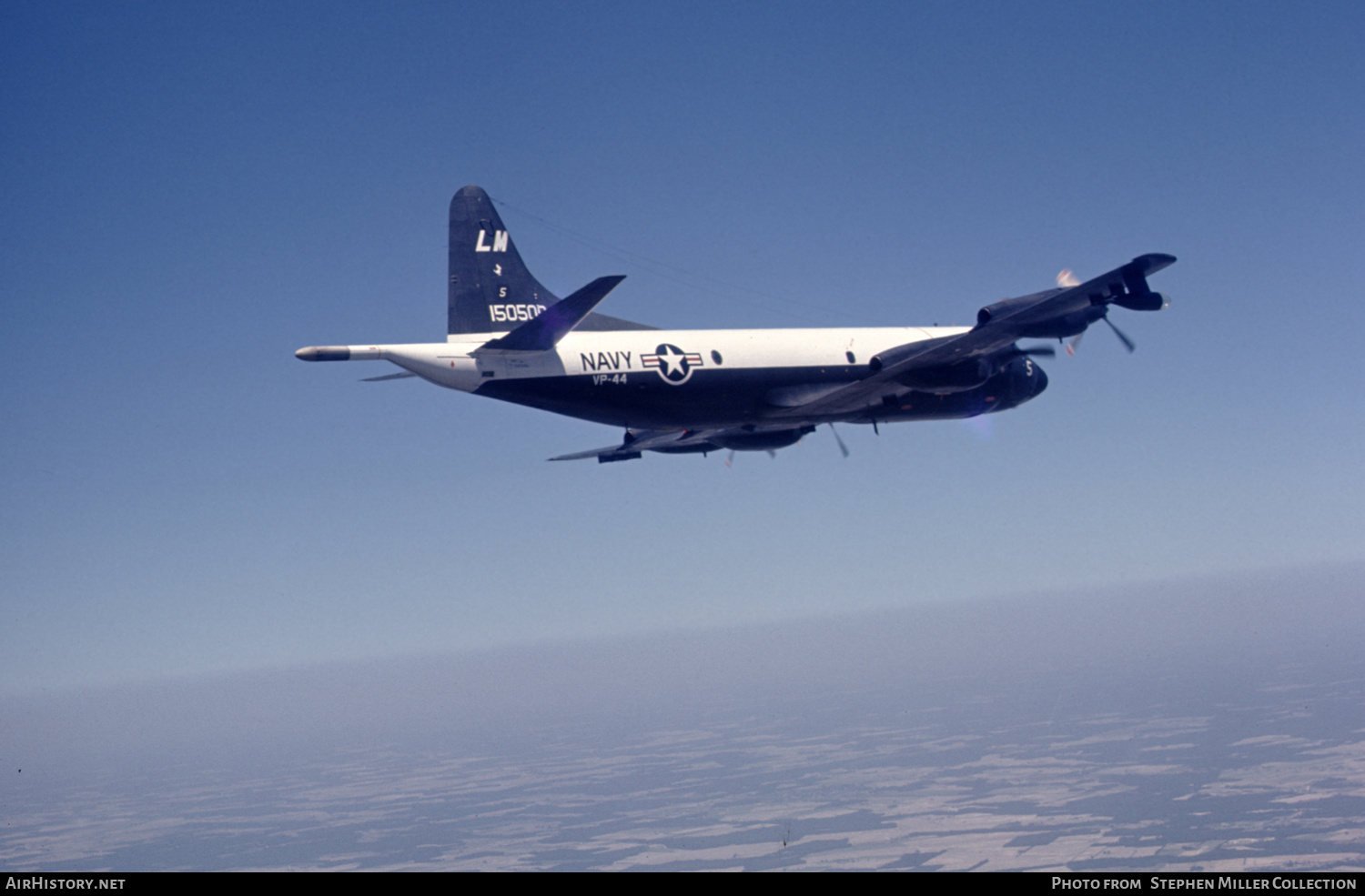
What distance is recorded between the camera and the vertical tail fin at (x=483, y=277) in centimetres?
3438

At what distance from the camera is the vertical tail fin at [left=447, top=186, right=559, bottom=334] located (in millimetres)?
34375

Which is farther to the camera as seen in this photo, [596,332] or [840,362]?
[840,362]

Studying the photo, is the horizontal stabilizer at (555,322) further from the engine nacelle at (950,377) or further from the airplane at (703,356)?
the engine nacelle at (950,377)

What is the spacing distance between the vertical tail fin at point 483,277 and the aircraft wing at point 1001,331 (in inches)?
441

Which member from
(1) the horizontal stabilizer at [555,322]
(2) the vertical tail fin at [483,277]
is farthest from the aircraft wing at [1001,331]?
(2) the vertical tail fin at [483,277]

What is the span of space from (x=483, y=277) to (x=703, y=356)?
30.5ft

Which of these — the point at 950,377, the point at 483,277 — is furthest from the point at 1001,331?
the point at 483,277

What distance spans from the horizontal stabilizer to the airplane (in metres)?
0.08
